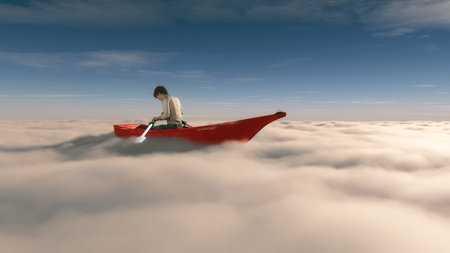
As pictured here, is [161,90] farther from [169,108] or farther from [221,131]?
[221,131]

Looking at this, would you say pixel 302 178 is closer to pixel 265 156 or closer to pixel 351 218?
pixel 351 218

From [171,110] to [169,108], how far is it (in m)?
0.10

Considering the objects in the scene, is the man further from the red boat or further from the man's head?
the red boat

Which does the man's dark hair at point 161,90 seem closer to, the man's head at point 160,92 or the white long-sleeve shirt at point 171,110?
the man's head at point 160,92

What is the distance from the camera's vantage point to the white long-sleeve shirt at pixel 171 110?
707 centimetres

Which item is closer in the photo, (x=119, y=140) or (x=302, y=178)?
(x=302, y=178)

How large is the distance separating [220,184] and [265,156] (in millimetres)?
3112

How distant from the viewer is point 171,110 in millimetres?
7289

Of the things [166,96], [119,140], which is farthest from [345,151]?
[119,140]

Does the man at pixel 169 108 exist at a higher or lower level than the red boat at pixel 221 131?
higher

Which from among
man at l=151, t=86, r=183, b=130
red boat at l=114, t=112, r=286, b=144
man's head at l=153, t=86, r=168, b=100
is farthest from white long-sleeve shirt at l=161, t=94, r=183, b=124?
red boat at l=114, t=112, r=286, b=144

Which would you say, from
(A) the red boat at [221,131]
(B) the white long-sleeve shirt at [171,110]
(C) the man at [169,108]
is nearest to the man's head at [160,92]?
(C) the man at [169,108]

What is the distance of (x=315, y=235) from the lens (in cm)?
241

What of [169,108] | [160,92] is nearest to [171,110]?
[169,108]
